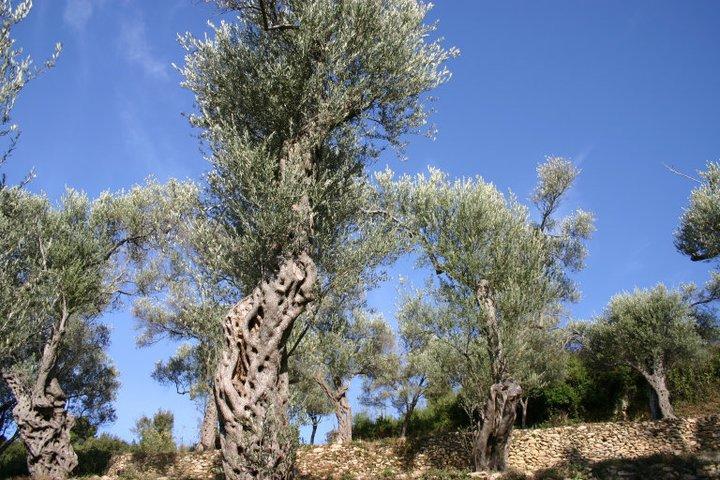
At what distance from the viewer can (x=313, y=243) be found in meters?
13.0

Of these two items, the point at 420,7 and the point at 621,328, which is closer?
the point at 420,7

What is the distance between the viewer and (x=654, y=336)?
95.0 feet

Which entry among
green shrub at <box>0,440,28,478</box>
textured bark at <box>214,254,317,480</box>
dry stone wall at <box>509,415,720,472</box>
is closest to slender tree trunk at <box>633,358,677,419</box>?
dry stone wall at <box>509,415,720,472</box>

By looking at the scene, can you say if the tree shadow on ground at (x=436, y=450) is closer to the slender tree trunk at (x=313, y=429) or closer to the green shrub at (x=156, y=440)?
the green shrub at (x=156, y=440)

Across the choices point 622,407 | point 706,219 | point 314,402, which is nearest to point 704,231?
point 706,219

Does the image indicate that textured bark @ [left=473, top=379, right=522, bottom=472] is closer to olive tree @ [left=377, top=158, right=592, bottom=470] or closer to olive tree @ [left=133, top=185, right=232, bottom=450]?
olive tree @ [left=377, top=158, right=592, bottom=470]

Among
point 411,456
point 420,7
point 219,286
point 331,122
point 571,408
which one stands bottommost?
point 411,456

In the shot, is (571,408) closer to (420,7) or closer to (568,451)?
(568,451)

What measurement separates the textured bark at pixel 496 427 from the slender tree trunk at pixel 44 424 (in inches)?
623

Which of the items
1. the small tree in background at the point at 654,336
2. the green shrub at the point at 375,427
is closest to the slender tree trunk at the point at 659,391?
the small tree in background at the point at 654,336

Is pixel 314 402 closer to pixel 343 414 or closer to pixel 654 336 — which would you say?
pixel 343 414

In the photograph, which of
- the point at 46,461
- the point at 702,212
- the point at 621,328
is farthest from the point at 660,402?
the point at 46,461

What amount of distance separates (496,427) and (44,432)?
1721cm

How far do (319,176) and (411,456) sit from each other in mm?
16115
